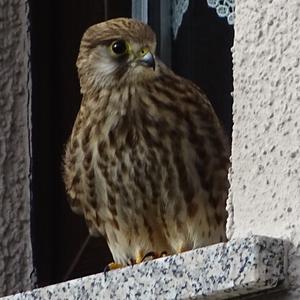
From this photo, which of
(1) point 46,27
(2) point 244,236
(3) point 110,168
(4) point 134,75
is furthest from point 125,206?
(2) point 244,236

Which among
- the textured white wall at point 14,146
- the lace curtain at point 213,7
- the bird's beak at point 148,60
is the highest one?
the lace curtain at point 213,7

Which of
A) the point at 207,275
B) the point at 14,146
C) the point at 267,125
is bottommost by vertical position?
the point at 14,146

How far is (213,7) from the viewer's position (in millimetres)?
3047

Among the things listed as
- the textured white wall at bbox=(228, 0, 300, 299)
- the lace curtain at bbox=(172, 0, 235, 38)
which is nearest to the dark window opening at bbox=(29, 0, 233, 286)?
the lace curtain at bbox=(172, 0, 235, 38)

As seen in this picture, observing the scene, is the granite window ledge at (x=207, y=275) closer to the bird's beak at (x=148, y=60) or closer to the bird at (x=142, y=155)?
the bird at (x=142, y=155)

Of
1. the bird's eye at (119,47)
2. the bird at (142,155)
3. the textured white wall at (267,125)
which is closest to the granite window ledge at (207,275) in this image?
the textured white wall at (267,125)

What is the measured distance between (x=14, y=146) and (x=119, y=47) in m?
0.33

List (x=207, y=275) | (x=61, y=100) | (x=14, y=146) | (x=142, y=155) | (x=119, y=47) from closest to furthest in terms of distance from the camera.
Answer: (x=207, y=275), (x=142, y=155), (x=119, y=47), (x=14, y=146), (x=61, y=100)

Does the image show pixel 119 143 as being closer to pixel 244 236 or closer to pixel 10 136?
pixel 10 136

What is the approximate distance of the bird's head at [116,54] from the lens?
3.06 m

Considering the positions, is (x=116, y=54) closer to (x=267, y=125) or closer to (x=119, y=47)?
(x=119, y=47)

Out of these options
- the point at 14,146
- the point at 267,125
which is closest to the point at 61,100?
the point at 14,146

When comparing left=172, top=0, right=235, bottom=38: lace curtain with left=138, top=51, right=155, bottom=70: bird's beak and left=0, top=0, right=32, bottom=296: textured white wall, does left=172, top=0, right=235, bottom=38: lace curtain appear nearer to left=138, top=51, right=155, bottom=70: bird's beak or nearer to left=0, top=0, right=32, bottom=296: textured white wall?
left=138, top=51, right=155, bottom=70: bird's beak

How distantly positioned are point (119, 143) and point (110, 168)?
0.05m
